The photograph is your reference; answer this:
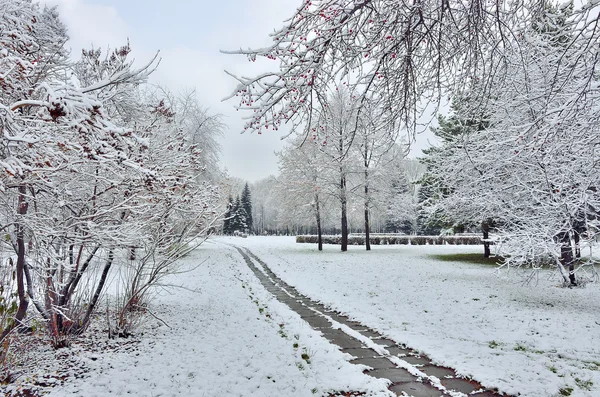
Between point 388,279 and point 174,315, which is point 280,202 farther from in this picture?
point 174,315

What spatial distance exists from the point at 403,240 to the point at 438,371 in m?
31.6

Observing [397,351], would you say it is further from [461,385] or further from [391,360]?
[461,385]

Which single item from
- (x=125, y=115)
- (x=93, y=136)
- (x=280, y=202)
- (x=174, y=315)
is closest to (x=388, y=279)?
(x=174, y=315)

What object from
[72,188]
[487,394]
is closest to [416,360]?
[487,394]

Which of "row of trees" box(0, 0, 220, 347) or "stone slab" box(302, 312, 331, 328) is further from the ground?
"row of trees" box(0, 0, 220, 347)

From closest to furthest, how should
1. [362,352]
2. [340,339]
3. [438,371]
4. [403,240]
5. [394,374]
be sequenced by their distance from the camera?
[394,374] → [438,371] → [362,352] → [340,339] → [403,240]

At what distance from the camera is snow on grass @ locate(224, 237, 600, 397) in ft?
13.6

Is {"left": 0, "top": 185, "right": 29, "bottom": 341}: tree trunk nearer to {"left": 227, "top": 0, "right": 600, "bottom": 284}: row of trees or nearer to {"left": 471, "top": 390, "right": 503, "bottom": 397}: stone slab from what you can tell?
{"left": 227, "top": 0, "right": 600, "bottom": 284}: row of trees

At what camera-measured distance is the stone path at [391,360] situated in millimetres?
3801

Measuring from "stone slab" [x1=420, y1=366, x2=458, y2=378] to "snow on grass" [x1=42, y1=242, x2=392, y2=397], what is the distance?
77 centimetres

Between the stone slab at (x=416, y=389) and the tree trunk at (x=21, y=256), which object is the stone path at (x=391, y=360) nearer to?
the stone slab at (x=416, y=389)

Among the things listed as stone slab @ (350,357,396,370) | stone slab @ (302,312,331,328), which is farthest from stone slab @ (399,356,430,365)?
stone slab @ (302,312,331,328)

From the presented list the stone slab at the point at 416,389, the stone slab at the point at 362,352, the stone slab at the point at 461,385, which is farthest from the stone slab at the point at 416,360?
the stone slab at the point at 416,389

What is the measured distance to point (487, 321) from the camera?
6.42 meters
